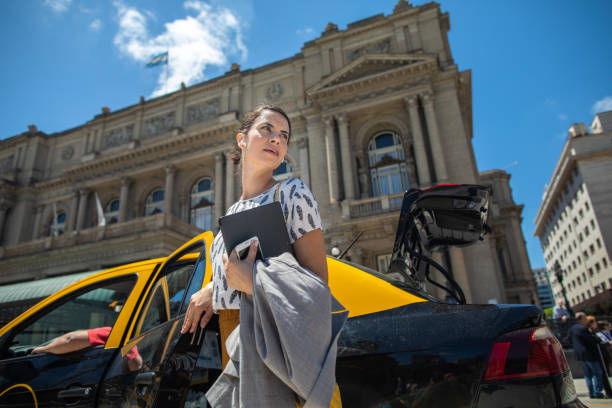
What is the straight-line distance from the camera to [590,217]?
49.4 meters

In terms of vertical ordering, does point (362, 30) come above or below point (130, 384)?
above

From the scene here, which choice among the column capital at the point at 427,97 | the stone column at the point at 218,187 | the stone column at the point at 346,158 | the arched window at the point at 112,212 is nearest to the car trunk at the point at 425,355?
the stone column at the point at 346,158

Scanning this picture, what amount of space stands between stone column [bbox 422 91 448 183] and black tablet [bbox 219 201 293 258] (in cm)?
1656

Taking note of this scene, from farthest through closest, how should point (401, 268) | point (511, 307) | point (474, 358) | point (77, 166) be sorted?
point (77, 166) → point (401, 268) → point (511, 307) → point (474, 358)

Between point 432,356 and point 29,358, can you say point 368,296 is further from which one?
point 29,358

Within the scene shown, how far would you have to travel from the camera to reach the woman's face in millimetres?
1649

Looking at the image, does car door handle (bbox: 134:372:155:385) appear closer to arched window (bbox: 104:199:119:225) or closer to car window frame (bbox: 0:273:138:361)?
car window frame (bbox: 0:273:138:361)

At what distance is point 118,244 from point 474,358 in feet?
66.1

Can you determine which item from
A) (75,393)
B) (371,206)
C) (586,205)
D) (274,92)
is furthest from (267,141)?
(586,205)

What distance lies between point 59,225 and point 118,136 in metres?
7.85

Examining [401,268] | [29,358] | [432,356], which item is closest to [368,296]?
[432,356]

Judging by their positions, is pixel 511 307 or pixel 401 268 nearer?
pixel 511 307

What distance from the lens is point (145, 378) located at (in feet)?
6.48

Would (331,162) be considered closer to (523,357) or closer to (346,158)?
(346,158)
